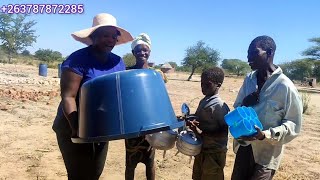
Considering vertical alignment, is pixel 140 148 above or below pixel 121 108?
below

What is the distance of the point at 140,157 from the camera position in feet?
10.5

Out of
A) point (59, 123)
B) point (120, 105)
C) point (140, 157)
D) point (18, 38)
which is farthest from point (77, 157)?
point (18, 38)

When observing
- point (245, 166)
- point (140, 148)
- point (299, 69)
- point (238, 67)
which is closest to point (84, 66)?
point (140, 148)

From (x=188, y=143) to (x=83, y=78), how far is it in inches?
37.5

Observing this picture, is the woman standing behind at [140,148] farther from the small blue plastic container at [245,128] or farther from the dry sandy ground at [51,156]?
the small blue plastic container at [245,128]

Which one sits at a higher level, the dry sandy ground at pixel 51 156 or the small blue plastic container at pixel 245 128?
the small blue plastic container at pixel 245 128

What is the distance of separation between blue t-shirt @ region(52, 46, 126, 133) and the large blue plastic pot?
0.64 feet

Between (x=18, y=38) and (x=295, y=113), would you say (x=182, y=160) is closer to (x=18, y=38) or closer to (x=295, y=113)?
(x=295, y=113)

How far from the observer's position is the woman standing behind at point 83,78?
2129mm

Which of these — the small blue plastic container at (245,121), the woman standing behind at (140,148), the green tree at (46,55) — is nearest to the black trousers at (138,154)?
the woman standing behind at (140,148)

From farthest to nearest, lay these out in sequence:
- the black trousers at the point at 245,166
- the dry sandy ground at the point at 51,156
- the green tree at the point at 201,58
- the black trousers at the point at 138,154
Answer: the green tree at the point at 201,58 < the dry sandy ground at the point at 51,156 < the black trousers at the point at 138,154 < the black trousers at the point at 245,166

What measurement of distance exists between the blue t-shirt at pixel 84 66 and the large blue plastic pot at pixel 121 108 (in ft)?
0.64

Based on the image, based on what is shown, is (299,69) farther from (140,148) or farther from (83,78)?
(83,78)

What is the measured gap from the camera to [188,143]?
8.59ft
